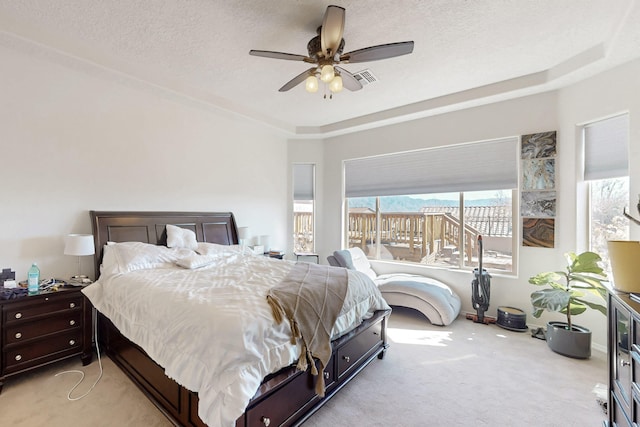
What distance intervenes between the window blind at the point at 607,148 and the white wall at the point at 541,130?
12 centimetres

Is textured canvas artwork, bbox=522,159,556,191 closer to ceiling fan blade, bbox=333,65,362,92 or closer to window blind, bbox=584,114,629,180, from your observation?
window blind, bbox=584,114,629,180

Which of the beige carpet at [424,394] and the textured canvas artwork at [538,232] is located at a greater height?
the textured canvas artwork at [538,232]

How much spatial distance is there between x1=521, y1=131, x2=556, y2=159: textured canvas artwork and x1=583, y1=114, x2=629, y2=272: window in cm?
30

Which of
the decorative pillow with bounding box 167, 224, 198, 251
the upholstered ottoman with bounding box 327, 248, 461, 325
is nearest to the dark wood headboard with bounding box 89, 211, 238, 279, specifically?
the decorative pillow with bounding box 167, 224, 198, 251

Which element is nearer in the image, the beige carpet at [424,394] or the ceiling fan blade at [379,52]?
the beige carpet at [424,394]

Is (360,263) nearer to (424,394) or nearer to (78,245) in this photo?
(424,394)

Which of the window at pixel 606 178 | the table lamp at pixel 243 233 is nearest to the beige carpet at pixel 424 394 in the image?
the window at pixel 606 178

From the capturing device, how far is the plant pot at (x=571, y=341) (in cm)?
278

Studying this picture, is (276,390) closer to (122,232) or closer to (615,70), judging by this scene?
(122,232)

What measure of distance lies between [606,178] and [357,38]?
10.3ft

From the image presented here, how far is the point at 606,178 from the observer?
3055mm

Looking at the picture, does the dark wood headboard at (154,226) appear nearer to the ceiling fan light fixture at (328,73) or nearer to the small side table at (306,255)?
the small side table at (306,255)

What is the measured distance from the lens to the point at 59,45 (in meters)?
2.63

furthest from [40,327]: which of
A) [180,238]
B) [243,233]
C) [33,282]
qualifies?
[243,233]
